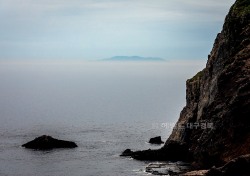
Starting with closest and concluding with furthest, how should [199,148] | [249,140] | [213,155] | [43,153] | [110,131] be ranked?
[249,140] < [213,155] < [199,148] < [43,153] < [110,131]

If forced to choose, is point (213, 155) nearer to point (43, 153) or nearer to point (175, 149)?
point (175, 149)

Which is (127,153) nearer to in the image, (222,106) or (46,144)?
(46,144)

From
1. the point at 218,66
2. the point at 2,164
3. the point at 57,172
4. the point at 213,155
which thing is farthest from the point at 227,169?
the point at 2,164

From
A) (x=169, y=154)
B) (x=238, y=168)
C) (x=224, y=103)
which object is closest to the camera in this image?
(x=238, y=168)


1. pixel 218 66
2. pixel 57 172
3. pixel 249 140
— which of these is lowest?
pixel 57 172

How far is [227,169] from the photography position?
62062mm

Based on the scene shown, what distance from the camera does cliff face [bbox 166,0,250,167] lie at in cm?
7619

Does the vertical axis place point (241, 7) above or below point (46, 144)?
above

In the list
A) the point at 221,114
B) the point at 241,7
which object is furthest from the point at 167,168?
A: the point at 241,7

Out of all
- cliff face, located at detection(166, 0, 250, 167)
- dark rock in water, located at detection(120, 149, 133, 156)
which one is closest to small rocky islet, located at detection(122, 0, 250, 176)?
cliff face, located at detection(166, 0, 250, 167)

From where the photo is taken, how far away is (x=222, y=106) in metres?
82.9

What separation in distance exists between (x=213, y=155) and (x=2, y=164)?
46399 millimetres

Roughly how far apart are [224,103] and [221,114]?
86.7 inches

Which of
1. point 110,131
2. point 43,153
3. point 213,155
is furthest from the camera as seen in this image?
point 110,131
